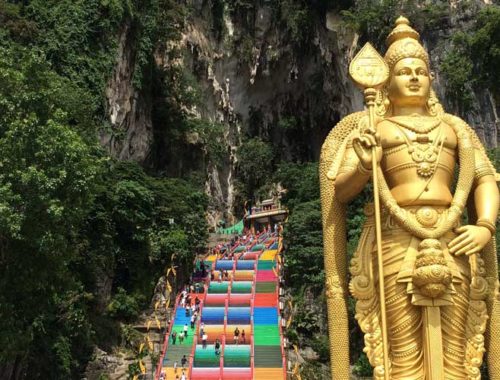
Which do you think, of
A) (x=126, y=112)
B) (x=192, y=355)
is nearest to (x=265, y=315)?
(x=192, y=355)

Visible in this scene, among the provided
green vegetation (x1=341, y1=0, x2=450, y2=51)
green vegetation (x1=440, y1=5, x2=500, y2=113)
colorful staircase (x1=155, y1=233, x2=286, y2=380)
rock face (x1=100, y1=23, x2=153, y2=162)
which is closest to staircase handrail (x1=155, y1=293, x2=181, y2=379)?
colorful staircase (x1=155, y1=233, x2=286, y2=380)

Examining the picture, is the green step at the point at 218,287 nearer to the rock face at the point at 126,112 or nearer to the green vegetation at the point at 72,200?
the green vegetation at the point at 72,200

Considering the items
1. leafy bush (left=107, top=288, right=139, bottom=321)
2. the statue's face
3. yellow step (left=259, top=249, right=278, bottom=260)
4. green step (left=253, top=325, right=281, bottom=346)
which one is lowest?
green step (left=253, top=325, right=281, bottom=346)

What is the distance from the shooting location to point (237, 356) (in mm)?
13594

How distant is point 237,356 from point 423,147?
29.5 feet

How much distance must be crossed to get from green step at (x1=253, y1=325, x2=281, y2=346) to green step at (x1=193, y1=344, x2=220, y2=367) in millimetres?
1056

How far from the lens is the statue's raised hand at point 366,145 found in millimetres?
5191

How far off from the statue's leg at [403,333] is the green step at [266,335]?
9.18 meters

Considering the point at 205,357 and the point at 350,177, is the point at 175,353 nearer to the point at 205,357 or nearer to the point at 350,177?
the point at 205,357

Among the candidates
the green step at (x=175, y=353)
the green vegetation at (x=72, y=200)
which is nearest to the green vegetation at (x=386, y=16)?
the green vegetation at (x=72, y=200)

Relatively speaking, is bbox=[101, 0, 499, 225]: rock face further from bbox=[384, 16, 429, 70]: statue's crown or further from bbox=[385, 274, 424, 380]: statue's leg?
bbox=[385, 274, 424, 380]: statue's leg

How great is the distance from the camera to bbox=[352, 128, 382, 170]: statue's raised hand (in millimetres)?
5191

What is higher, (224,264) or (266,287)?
(224,264)

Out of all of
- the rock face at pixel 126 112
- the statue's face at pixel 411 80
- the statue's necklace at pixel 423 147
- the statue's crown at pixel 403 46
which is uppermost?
the rock face at pixel 126 112
